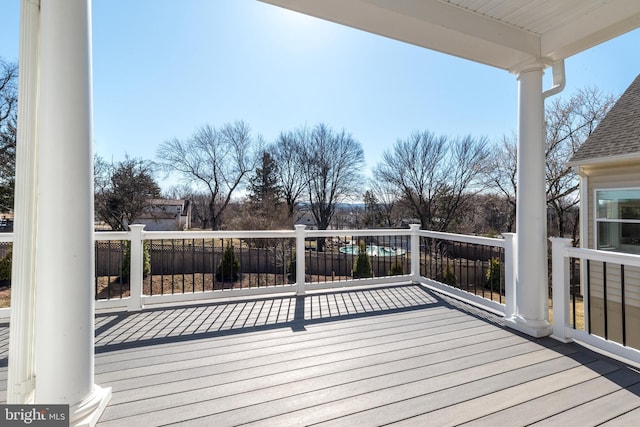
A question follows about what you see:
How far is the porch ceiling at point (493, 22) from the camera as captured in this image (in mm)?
2082

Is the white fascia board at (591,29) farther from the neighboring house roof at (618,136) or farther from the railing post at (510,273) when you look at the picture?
the neighboring house roof at (618,136)

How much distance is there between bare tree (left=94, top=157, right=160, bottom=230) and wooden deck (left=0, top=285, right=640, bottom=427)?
11735 mm

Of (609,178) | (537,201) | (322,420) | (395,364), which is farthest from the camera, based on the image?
(609,178)

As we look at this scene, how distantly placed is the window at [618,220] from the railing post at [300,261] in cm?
624

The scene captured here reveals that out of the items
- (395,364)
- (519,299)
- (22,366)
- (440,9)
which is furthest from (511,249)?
(22,366)

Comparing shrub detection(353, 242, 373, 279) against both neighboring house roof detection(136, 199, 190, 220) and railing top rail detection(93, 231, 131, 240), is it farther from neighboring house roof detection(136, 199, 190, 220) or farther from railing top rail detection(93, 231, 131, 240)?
neighboring house roof detection(136, 199, 190, 220)

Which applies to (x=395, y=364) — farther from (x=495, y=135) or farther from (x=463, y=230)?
(x=463, y=230)

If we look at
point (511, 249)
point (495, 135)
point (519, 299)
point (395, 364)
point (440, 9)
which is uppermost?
point (495, 135)

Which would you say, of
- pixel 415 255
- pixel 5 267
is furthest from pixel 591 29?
pixel 5 267

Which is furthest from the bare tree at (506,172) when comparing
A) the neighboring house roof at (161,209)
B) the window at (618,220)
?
the neighboring house roof at (161,209)

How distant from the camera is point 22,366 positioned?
54.1 inches

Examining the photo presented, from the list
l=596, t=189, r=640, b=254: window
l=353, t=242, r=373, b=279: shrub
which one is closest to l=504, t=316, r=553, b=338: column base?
l=596, t=189, r=640, b=254: window

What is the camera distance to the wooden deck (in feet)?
5.16

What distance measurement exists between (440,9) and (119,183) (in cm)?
1516
